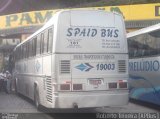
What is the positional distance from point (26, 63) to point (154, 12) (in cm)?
1264

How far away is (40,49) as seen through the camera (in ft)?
51.8

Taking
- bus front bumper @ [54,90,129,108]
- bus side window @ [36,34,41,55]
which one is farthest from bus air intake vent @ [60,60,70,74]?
bus side window @ [36,34,41,55]

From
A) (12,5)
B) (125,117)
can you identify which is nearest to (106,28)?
(125,117)

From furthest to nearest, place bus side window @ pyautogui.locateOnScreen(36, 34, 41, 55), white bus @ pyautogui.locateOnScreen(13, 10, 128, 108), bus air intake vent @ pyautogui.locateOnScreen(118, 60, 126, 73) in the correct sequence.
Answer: bus side window @ pyautogui.locateOnScreen(36, 34, 41, 55)
bus air intake vent @ pyautogui.locateOnScreen(118, 60, 126, 73)
white bus @ pyautogui.locateOnScreen(13, 10, 128, 108)

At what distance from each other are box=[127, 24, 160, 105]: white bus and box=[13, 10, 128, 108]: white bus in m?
2.35

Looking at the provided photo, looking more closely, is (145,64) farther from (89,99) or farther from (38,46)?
(89,99)

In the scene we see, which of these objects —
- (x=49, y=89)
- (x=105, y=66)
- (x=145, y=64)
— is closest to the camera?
(x=105, y=66)

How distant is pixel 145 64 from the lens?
Answer: 16797 mm

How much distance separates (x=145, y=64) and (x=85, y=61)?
4.08 m

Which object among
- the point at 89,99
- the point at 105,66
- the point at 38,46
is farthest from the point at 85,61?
the point at 38,46

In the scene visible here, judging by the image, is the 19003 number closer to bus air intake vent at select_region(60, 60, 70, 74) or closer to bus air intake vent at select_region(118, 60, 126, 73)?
bus air intake vent at select_region(118, 60, 126, 73)

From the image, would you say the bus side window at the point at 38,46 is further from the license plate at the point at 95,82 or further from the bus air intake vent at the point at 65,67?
the license plate at the point at 95,82

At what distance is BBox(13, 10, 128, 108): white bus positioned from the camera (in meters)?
13.0

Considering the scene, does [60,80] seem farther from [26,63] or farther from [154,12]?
[154,12]
